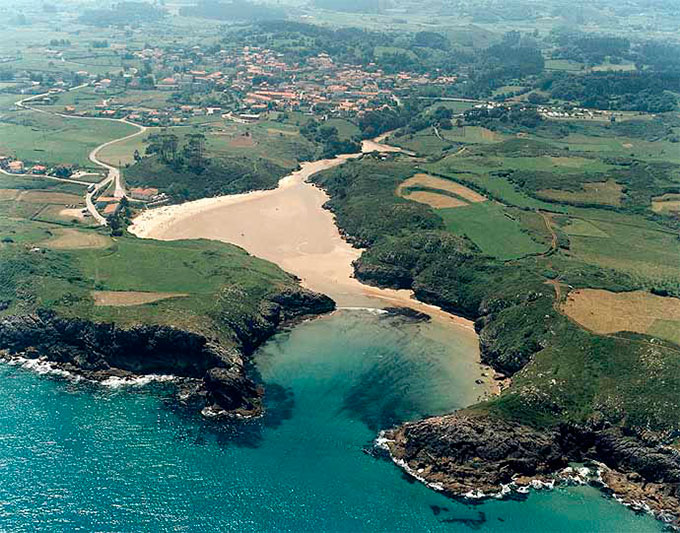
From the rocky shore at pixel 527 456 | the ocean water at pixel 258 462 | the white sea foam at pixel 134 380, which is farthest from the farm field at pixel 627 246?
the white sea foam at pixel 134 380

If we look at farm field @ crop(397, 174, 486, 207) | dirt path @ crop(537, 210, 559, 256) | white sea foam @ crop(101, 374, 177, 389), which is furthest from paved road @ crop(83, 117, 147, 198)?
dirt path @ crop(537, 210, 559, 256)

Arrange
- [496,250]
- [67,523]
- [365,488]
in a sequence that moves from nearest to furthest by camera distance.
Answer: [67,523] → [365,488] → [496,250]

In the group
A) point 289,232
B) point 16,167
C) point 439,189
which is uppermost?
point 439,189

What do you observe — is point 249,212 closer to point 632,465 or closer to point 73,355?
point 73,355

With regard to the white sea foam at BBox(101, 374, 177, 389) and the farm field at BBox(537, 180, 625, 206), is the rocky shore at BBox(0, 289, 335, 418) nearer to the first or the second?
the white sea foam at BBox(101, 374, 177, 389)

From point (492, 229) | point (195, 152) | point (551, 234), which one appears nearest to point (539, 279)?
point (551, 234)

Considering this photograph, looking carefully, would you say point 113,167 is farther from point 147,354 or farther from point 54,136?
point 147,354

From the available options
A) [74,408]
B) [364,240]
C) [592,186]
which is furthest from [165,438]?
[592,186]
